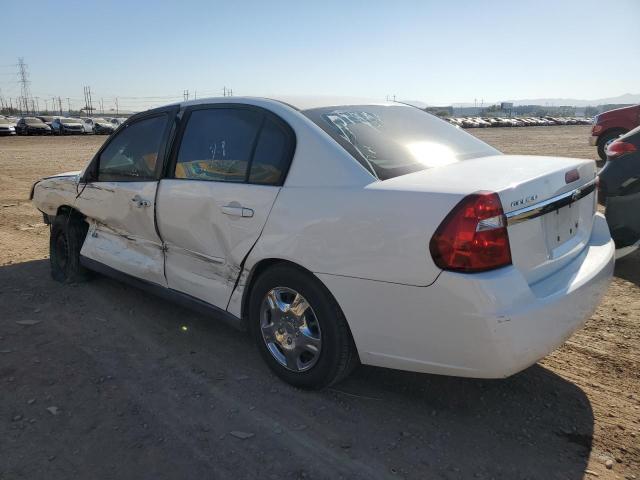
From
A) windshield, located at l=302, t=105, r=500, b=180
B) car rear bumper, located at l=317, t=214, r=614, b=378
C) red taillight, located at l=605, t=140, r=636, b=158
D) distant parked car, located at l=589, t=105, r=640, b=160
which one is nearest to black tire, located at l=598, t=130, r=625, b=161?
distant parked car, located at l=589, t=105, r=640, b=160

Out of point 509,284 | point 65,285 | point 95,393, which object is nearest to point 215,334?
point 95,393

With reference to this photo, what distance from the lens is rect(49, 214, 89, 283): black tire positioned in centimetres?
488

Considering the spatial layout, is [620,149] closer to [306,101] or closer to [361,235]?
[306,101]

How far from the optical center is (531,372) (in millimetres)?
3234

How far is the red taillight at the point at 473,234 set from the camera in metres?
2.29

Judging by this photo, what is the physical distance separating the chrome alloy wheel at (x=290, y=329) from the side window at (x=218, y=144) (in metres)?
0.78

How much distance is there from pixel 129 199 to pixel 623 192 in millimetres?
4620

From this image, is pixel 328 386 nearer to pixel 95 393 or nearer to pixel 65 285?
pixel 95 393

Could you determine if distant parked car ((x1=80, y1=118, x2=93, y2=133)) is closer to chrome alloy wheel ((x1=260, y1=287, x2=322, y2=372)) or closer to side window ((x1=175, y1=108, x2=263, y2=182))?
side window ((x1=175, y1=108, x2=263, y2=182))

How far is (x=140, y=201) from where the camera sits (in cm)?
389

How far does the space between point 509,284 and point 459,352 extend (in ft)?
1.25

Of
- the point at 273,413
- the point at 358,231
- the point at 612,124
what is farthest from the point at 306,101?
the point at 612,124

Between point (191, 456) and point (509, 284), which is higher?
point (509, 284)

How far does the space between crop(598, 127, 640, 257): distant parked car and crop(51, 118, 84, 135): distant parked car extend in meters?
45.2
